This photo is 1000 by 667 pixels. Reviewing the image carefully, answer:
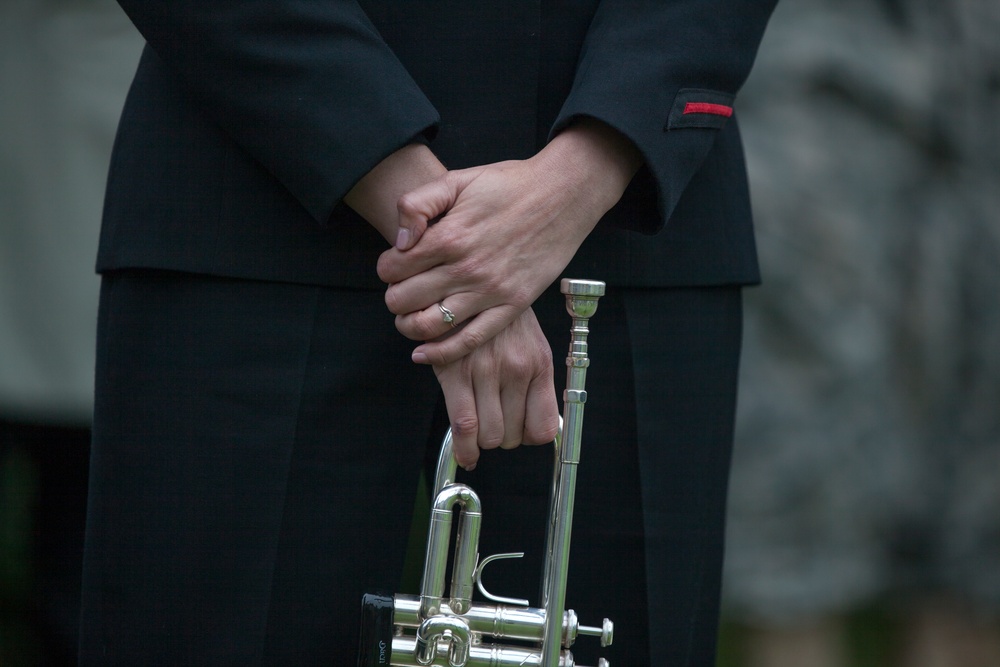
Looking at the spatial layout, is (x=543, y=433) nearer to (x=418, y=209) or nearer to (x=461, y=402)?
(x=461, y=402)

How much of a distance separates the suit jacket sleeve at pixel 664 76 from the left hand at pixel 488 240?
29 millimetres

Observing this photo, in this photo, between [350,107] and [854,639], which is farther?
[854,639]

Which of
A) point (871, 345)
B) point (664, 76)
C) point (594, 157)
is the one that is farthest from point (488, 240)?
point (871, 345)

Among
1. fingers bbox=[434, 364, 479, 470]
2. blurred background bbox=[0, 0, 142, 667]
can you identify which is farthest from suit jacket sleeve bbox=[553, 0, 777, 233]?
blurred background bbox=[0, 0, 142, 667]

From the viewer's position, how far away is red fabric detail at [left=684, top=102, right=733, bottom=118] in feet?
3.17

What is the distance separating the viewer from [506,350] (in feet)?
2.94

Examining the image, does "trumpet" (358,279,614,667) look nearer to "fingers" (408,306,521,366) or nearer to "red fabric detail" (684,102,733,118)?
"fingers" (408,306,521,366)

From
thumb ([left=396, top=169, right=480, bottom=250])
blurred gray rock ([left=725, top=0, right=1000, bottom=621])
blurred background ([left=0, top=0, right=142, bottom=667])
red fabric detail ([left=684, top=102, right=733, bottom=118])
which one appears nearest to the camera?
thumb ([left=396, top=169, right=480, bottom=250])

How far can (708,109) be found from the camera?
3.26 feet

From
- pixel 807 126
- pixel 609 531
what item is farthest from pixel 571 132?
pixel 807 126

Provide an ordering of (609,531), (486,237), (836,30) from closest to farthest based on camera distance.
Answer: (486,237), (609,531), (836,30)

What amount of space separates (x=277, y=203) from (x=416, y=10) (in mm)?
227

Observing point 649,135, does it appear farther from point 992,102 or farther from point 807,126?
point 992,102

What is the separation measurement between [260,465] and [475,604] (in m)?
0.24
